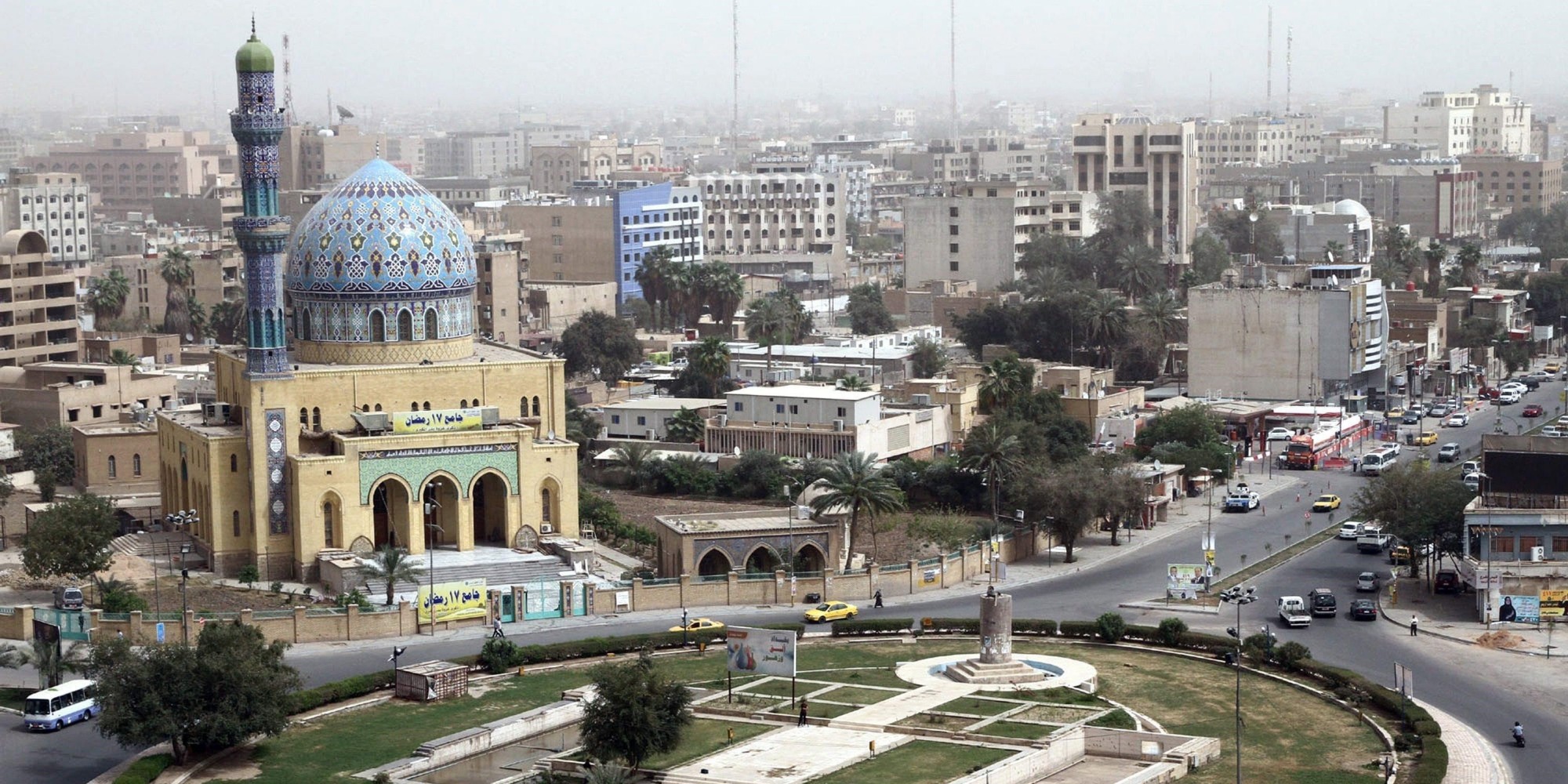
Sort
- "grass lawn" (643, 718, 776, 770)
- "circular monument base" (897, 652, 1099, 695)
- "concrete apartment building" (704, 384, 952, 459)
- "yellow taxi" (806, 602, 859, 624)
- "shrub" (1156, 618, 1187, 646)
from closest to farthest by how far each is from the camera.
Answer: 1. "grass lawn" (643, 718, 776, 770)
2. "circular monument base" (897, 652, 1099, 695)
3. "shrub" (1156, 618, 1187, 646)
4. "yellow taxi" (806, 602, 859, 624)
5. "concrete apartment building" (704, 384, 952, 459)

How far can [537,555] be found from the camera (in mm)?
71625

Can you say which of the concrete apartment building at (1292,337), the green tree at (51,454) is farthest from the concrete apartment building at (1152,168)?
the green tree at (51,454)

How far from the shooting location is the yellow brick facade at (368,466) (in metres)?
70.9

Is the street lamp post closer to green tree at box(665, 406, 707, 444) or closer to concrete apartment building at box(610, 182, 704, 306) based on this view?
green tree at box(665, 406, 707, 444)

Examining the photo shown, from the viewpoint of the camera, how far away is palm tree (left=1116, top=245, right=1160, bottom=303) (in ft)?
461

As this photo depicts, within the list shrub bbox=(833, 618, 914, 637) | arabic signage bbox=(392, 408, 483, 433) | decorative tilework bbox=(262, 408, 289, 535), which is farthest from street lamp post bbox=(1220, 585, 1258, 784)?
decorative tilework bbox=(262, 408, 289, 535)

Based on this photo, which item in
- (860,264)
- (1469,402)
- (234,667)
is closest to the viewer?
(234,667)

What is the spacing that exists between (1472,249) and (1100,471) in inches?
2877

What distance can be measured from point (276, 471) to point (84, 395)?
1021 inches

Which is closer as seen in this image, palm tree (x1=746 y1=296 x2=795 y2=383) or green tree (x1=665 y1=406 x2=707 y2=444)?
green tree (x1=665 y1=406 x2=707 y2=444)

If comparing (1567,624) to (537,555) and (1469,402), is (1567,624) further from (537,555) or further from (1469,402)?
(1469,402)

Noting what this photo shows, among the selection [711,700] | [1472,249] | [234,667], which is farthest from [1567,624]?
[1472,249]

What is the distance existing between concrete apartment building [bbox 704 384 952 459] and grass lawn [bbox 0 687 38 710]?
36.1m

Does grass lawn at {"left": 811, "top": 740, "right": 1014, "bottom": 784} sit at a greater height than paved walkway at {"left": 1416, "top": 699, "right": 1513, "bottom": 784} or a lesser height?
greater
